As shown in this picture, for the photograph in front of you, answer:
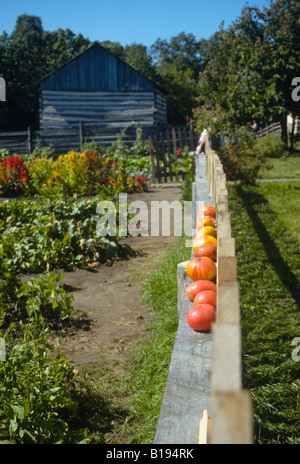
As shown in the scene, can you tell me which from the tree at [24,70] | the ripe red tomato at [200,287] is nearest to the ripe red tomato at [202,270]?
the ripe red tomato at [200,287]

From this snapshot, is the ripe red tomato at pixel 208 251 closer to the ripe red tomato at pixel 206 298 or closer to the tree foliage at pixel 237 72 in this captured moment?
the ripe red tomato at pixel 206 298

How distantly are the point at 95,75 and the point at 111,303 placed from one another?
19320mm

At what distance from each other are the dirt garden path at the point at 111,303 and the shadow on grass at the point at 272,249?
1.32 meters

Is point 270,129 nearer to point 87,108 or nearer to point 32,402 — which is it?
point 87,108

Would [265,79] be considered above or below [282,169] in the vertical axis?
above

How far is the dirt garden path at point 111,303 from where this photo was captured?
3455 mm

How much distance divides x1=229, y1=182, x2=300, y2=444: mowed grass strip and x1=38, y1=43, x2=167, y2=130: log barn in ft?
50.0

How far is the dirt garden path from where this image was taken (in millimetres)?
3455

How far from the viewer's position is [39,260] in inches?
200

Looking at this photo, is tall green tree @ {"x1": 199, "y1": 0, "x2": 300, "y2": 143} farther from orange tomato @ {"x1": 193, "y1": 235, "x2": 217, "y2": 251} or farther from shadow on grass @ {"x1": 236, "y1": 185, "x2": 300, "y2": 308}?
orange tomato @ {"x1": 193, "y1": 235, "x2": 217, "y2": 251}

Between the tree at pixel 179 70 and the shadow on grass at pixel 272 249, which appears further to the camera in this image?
the tree at pixel 179 70

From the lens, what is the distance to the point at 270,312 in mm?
3826

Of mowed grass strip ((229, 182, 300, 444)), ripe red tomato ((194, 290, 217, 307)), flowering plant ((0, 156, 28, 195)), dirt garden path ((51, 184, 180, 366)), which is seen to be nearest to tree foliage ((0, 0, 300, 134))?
mowed grass strip ((229, 182, 300, 444))

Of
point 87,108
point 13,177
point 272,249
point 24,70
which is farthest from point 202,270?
point 24,70
